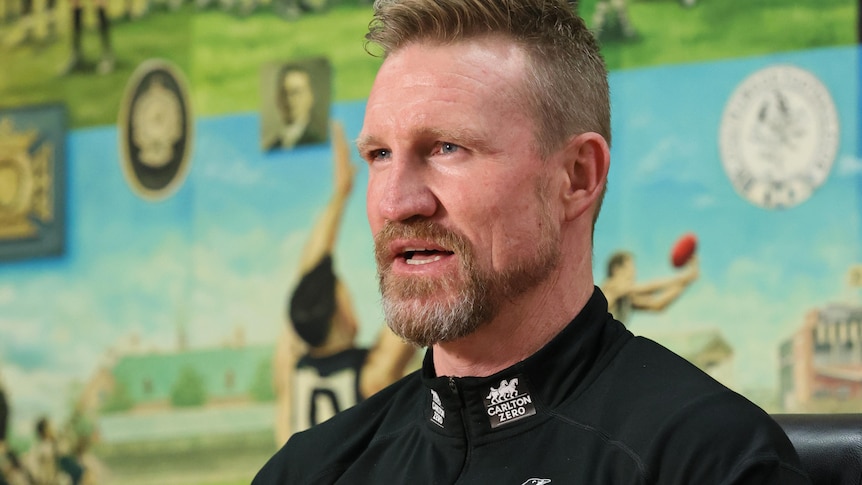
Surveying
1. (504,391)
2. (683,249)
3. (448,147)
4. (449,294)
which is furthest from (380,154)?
(683,249)

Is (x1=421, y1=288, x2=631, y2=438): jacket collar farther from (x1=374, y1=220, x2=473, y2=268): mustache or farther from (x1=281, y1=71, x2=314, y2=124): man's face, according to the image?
(x1=281, y1=71, x2=314, y2=124): man's face

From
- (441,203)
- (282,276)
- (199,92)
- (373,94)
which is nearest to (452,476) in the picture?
(441,203)

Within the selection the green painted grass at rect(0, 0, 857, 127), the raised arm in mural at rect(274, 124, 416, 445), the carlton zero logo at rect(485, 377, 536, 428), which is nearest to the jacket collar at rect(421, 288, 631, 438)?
the carlton zero logo at rect(485, 377, 536, 428)

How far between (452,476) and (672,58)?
244 cm

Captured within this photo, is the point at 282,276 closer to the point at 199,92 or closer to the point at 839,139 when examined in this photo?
the point at 199,92

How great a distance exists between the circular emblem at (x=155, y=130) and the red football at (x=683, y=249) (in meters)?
1.86

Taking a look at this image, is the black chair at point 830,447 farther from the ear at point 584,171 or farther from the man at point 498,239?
the ear at point 584,171

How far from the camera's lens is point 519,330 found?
1415 mm

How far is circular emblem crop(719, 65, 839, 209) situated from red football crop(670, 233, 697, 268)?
199 millimetres

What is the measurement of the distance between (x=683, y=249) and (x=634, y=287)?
19 cm

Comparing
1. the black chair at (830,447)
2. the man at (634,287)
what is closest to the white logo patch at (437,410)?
the black chair at (830,447)

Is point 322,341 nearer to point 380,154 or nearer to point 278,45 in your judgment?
point 278,45

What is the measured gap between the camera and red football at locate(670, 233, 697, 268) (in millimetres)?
3453

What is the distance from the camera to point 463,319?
136 centimetres
